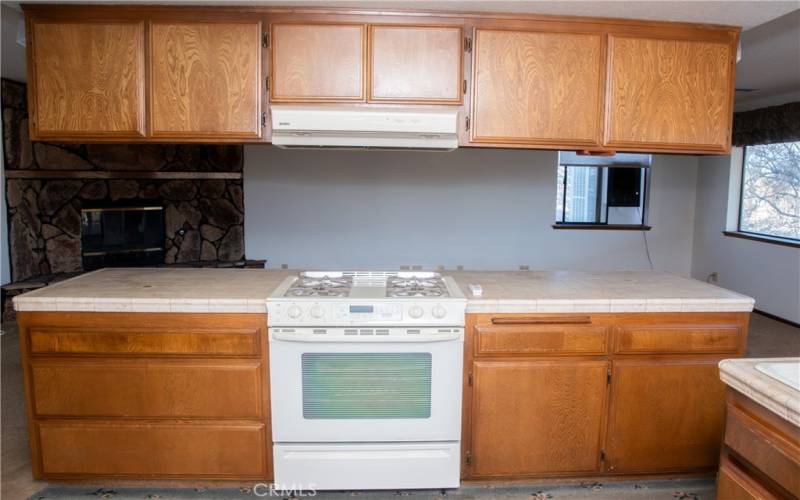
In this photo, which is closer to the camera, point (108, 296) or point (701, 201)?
point (108, 296)

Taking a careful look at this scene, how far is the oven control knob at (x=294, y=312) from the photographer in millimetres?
2066

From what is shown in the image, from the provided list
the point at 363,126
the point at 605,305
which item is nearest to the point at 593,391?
the point at 605,305

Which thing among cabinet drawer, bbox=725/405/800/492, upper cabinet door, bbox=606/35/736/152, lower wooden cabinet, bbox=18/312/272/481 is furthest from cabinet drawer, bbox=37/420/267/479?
upper cabinet door, bbox=606/35/736/152

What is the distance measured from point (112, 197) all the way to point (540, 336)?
469 cm

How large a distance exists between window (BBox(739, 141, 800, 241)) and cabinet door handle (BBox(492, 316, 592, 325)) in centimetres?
398

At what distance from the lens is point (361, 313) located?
6.73 feet

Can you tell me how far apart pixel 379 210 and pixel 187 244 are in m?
2.11

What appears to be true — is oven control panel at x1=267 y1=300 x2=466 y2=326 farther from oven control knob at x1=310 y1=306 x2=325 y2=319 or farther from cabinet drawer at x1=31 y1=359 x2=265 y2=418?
cabinet drawer at x1=31 y1=359 x2=265 y2=418

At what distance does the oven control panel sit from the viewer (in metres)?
2.05

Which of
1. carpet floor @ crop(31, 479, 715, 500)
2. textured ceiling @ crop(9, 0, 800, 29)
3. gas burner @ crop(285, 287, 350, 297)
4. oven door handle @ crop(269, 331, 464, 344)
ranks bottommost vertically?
carpet floor @ crop(31, 479, 715, 500)

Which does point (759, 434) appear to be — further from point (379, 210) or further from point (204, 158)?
point (204, 158)

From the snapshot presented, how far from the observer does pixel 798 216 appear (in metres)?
4.77

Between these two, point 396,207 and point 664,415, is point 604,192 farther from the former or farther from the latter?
point 664,415

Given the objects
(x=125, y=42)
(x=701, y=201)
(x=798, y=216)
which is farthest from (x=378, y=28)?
(x=701, y=201)
